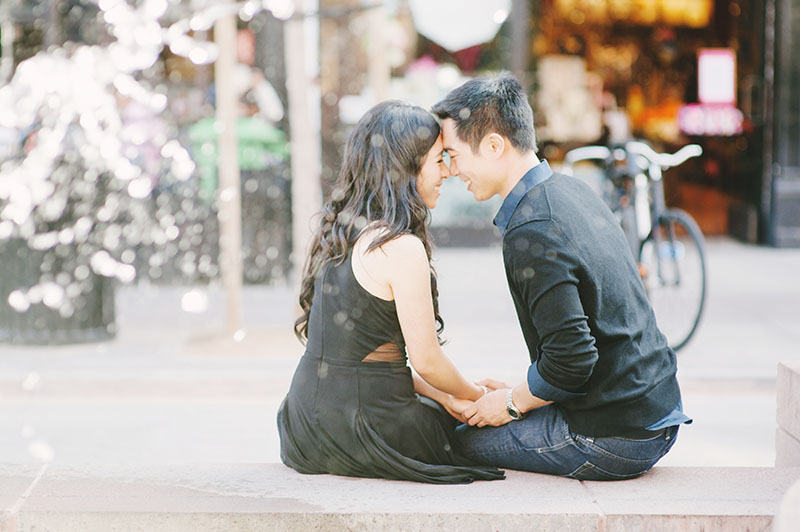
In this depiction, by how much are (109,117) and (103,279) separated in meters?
1.12

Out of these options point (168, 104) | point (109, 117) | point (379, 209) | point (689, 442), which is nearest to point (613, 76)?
point (168, 104)

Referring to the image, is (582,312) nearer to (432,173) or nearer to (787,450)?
(432,173)

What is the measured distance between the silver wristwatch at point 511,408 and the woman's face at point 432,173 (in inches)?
25.3

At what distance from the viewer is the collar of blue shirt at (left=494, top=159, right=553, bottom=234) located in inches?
126

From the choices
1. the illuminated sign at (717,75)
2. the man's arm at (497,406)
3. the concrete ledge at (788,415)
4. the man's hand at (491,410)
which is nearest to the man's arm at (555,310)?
the man's arm at (497,406)

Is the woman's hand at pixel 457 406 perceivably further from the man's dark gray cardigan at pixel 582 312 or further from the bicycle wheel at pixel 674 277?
the bicycle wheel at pixel 674 277

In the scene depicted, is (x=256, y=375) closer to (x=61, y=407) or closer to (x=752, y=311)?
(x=61, y=407)

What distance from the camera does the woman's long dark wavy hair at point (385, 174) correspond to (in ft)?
10.8

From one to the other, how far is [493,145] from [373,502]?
1.11 m

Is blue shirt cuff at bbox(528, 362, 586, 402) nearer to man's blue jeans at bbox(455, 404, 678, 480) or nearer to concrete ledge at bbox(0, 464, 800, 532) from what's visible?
man's blue jeans at bbox(455, 404, 678, 480)

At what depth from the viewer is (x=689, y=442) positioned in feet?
17.7

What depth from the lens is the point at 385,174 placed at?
3.31 m

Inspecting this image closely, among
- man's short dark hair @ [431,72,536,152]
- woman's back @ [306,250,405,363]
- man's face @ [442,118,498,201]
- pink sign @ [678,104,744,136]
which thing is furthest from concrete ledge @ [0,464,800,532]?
pink sign @ [678,104,744,136]

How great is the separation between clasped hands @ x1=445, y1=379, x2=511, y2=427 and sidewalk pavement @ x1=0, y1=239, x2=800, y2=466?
1.63 meters
